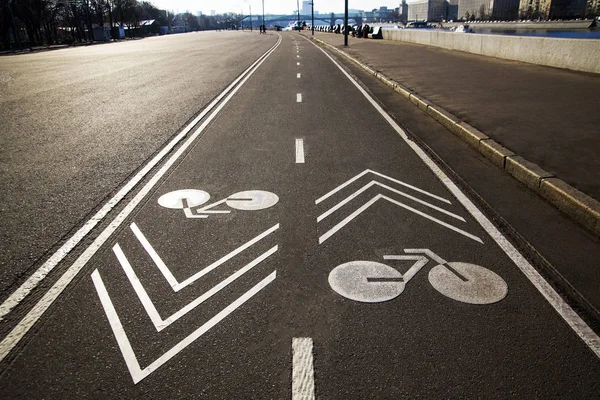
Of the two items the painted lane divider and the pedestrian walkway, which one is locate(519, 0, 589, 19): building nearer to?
the pedestrian walkway

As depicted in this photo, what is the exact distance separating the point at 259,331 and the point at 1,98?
561 inches

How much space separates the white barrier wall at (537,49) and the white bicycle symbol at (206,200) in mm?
13184

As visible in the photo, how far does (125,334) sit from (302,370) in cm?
131

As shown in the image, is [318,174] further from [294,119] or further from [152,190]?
[294,119]

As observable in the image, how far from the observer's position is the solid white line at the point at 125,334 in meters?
2.78

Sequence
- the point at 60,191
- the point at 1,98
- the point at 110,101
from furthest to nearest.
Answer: the point at 1,98 < the point at 110,101 < the point at 60,191

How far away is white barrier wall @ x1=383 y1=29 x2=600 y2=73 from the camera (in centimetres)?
1388

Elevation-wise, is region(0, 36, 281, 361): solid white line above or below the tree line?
below

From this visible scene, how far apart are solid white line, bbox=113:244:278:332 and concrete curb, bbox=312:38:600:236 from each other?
3.36 m

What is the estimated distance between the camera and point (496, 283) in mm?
3645

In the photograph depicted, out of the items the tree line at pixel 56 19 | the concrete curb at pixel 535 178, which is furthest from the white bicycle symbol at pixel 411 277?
the tree line at pixel 56 19

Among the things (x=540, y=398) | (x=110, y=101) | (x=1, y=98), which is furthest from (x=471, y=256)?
(x=1, y=98)

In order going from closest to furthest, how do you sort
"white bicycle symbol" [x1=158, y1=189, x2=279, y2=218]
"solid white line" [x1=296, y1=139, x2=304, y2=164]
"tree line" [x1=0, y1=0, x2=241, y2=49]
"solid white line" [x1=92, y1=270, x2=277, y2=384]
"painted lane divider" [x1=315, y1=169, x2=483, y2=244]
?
"solid white line" [x1=92, y1=270, x2=277, y2=384] → "painted lane divider" [x1=315, y1=169, x2=483, y2=244] → "white bicycle symbol" [x1=158, y1=189, x2=279, y2=218] → "solid white line" [x1=296, y1=139, x2=304, y2=164] → "tree line" [x1=0, y1=0, x2=241, y2=49]

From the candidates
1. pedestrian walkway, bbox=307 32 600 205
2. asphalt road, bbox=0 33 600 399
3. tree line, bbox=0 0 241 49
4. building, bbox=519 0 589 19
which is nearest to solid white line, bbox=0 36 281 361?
asphalt road, bbox=0 33 600 399
